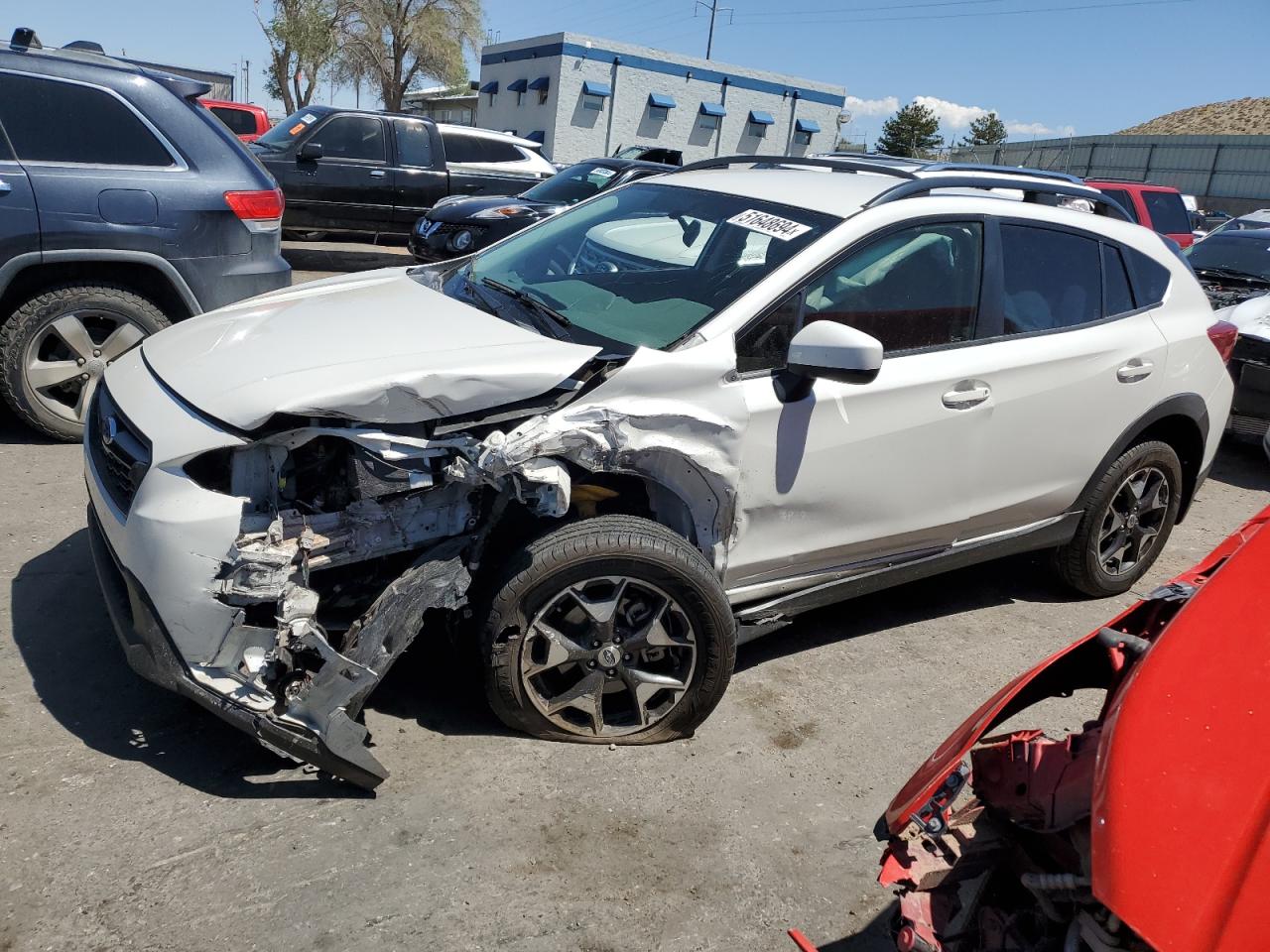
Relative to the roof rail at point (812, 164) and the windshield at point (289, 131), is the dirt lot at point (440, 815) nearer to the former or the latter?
the roof rail at point (812, 164)

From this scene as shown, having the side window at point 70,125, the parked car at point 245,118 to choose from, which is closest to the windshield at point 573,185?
the side window at point 70,125

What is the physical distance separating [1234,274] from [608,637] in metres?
8.40

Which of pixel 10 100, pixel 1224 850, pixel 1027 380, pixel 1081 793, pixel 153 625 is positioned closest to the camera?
pixel 1224 850

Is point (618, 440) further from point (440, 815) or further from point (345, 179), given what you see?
point (345, 179)

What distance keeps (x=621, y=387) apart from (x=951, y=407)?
51.9 inches

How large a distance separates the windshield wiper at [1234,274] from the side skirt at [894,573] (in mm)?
6033

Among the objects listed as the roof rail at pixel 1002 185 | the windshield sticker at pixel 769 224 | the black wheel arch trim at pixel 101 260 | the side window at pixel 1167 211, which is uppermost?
the side window at pixel 1167 211

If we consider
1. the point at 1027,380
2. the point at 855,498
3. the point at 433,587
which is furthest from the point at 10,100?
the point at 1027,380

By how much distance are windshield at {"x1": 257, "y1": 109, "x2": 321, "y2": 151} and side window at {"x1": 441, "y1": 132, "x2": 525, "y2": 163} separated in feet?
5.48

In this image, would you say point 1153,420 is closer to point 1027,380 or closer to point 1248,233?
point 1027,380

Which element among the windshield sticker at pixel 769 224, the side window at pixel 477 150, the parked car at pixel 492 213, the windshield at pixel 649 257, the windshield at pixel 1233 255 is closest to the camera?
the windshield at pixel 649 257

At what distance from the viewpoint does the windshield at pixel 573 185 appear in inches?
426

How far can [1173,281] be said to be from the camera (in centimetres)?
448

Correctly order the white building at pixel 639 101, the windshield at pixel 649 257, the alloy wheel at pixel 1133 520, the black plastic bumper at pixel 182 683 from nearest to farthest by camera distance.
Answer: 1. the black plastic bumper at pixel 182 683
2. the windshield at pixel 649 257
3. the alloy wheel at pixel 1133 520
4. the white building at pixel 639 101
